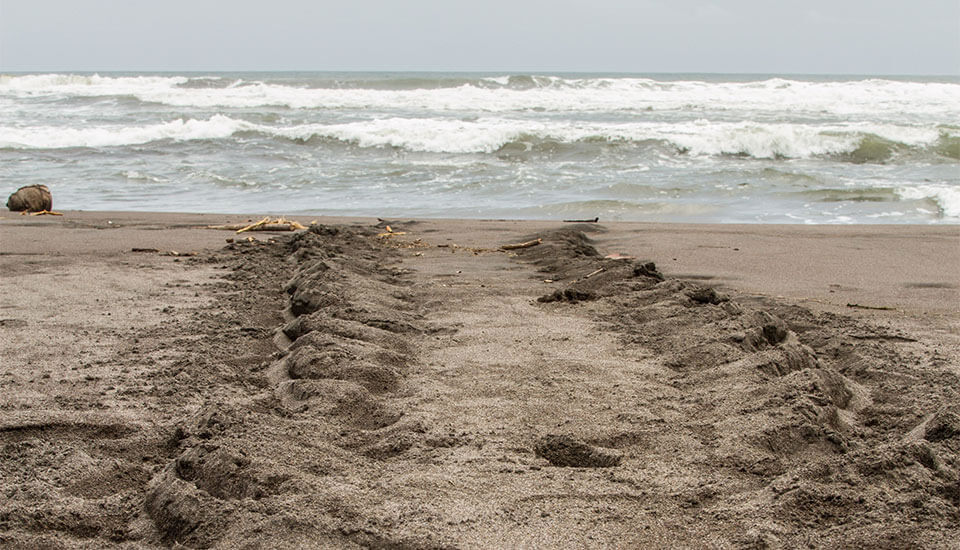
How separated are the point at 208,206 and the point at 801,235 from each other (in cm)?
653

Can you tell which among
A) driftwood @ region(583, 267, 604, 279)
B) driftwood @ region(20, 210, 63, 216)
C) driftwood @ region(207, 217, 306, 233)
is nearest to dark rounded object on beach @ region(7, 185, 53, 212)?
driftwood @ region(20, 210, 63, 216)

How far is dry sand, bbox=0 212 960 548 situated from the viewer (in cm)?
214

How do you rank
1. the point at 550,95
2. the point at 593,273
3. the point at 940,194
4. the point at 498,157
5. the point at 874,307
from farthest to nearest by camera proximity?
the point at 550,95, the point at 498,157, the point at 940,194, the point at 593,273, the point at 874,307

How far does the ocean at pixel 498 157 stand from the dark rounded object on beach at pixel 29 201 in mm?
1079

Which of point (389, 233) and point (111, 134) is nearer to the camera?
point (389, 233)

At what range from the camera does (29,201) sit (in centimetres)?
867

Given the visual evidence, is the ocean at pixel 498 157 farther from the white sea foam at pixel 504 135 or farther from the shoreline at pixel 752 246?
the shoreline at pixel 752 246

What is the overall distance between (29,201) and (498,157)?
8.75 metres

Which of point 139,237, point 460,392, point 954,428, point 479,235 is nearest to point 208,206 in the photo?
point 139,237

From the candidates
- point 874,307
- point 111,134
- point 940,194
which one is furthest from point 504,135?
point 874,307

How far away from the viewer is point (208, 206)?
992cm

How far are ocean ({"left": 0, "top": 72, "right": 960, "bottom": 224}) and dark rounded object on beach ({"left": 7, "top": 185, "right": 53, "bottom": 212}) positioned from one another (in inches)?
42.5

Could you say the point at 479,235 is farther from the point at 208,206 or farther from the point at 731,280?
the point at 208,206

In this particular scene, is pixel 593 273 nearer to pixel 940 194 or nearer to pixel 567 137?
pixel 940 194
